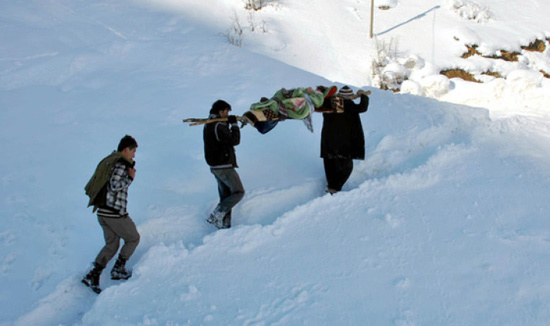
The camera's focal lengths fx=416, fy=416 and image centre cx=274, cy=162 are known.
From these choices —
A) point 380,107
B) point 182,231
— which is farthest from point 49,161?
point 380,107

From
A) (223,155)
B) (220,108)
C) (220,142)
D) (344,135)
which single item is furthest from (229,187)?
(344,135)

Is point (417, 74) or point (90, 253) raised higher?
point (90, 253)

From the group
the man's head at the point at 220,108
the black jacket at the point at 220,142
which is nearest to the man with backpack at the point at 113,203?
the black jacket at the point at 220,142

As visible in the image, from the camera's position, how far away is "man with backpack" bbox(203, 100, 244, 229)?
363 centimetres

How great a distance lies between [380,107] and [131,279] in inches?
151

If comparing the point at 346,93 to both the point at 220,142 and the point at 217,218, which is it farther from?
the point at 217,218

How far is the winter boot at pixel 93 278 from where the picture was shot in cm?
329

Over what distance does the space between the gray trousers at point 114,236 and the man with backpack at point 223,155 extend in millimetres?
768

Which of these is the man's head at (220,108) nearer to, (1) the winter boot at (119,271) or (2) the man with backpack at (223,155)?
(2) the man with backpack at (223,155)

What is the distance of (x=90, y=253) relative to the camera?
3.60 metres

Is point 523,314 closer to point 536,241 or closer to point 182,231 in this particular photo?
point 536,241

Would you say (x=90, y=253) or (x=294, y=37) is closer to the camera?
(x=90, y=253)

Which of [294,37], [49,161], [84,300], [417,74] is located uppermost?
[49,161]

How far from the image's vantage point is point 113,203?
323 cm
